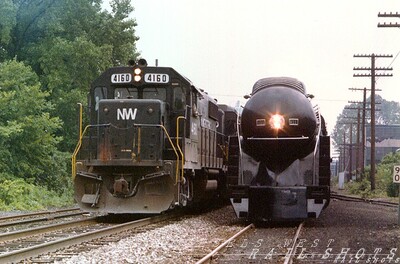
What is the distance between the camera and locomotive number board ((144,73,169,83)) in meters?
17.3

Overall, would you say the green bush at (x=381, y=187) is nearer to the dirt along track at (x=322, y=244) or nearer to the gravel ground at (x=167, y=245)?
the dirt along track at (x=322, y=244)


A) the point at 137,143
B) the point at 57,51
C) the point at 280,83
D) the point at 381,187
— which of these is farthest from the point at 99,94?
the point at 381,187

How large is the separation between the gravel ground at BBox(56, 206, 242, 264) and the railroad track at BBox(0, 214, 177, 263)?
25.3 inches

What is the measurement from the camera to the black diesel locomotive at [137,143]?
52.7ft

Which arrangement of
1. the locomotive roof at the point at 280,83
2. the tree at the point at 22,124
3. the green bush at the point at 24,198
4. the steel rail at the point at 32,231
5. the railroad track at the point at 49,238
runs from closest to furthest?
the railroad track at the point at 49,238 → the steel rail at the point at 32,231 → the locomotive roof at the point at 280,83 → the green bush at the point at 24,198 → the tree at the point at 22,124

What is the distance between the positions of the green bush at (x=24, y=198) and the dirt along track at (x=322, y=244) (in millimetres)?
10692

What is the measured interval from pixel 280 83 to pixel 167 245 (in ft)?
21.4

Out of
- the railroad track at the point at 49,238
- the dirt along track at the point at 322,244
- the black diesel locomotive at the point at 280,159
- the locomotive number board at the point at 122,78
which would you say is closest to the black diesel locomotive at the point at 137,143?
the locomotive number board at the point at 122,78

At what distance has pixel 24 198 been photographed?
24.2 metres

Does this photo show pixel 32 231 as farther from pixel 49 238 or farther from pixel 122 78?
pixel 122 78

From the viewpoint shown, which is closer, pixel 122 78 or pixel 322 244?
pixel 322 244

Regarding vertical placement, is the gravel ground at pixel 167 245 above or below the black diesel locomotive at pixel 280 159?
below

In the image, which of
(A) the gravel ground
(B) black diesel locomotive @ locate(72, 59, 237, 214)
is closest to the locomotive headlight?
(B) black diesel locomotive @ locate(72, 59, 237, 214)

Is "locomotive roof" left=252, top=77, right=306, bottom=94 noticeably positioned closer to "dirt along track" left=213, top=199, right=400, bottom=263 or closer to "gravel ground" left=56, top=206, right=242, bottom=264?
"dirt along track" left=213, top=199, right=400, bottom=263
